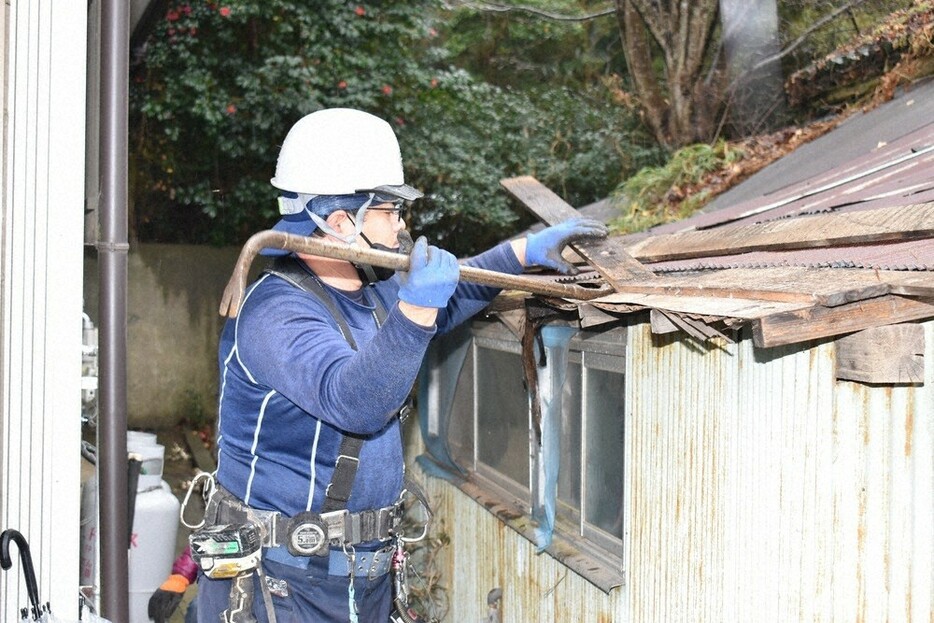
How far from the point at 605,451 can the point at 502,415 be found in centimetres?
143

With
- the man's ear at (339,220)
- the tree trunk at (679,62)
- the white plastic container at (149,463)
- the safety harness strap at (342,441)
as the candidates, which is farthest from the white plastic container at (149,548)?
the tree trunk at (679,62)

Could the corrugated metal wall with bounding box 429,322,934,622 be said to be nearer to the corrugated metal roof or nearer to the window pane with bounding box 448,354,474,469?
the corrugated metal roof

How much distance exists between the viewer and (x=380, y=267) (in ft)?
10.5

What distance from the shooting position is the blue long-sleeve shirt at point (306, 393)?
256 centimetres

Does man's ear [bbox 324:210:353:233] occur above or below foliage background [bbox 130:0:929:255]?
below

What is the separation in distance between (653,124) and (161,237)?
7500mm

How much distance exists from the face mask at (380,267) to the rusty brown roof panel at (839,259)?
108 cm

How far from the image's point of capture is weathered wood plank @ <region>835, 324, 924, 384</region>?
242 centimetres

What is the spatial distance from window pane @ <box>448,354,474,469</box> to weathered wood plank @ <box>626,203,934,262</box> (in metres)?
2.04

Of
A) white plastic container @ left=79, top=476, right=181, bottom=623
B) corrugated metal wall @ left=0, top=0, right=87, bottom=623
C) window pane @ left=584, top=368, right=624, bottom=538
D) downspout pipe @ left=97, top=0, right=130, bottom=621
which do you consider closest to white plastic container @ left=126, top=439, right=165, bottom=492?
white plastic container @ left=79, top=476, right=181, bottom=623

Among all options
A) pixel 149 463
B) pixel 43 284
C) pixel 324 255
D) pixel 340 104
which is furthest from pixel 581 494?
pixel 340 104

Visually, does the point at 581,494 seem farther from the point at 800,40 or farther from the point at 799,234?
the point at 800,40

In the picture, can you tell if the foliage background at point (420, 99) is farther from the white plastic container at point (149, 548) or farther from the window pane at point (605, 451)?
the white plastic container at point (149, 548)

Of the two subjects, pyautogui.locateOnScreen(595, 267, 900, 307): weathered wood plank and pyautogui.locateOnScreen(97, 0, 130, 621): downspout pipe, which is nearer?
pyautogui.locateOnScreen(595, 267, 900, 307): weathered wood plank
